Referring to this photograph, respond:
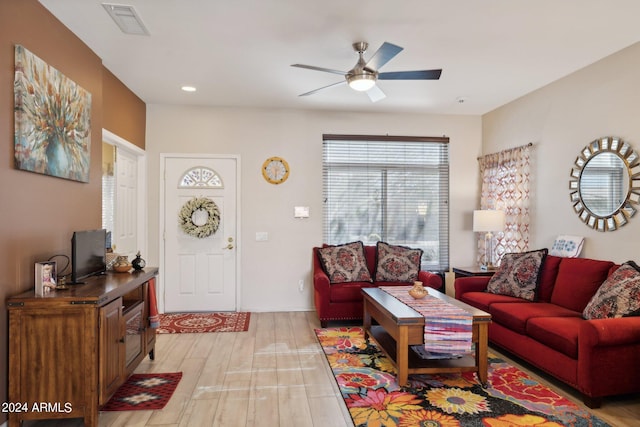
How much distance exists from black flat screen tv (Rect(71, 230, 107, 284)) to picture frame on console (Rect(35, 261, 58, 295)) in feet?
0.61

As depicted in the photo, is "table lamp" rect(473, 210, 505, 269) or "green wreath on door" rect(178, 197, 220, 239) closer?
"table lamp" rect(473, 210, 505, 269)

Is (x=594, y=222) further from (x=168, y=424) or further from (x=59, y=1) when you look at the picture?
(x=59, y=1)

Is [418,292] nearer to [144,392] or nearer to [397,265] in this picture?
[397,265]

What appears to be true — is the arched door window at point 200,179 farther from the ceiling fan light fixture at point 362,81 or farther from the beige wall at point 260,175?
the ceiling fan light fixture at point 362,81

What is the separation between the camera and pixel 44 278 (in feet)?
7.93

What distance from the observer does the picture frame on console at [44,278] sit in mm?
2387

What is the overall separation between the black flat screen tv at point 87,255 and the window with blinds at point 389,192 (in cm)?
296

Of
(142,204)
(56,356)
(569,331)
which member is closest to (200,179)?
(142,204)

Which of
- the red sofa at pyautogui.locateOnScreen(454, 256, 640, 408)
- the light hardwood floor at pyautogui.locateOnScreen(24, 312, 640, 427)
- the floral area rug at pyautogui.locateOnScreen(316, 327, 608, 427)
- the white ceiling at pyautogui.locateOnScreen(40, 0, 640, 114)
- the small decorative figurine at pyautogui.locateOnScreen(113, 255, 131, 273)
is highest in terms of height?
the white ceiling at pyautogui.locateOnScreen(40, 0, 640, 114)

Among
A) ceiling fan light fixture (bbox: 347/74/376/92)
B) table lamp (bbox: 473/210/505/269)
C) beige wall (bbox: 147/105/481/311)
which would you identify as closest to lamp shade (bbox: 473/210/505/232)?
table lamp (bbox: 473/210/505/269)

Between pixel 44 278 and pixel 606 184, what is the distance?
461 cm

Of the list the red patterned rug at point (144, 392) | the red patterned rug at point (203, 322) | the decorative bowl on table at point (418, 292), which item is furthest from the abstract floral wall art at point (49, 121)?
the decorative bowl on table at point (418, 292)

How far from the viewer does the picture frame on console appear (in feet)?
7.83

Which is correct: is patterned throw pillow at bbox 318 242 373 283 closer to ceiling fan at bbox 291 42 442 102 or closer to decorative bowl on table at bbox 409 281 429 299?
decorative bowl on table at bbox 409 281 429 299
